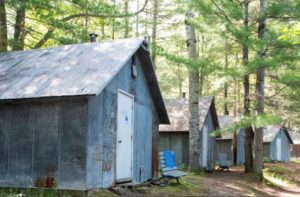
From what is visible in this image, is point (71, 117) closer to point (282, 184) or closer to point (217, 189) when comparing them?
point (217, 189)

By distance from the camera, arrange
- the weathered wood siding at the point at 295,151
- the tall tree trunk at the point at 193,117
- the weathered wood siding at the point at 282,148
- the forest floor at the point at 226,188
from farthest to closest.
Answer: the weathered wood siding at the point at 295,151 < the weathered wood siding at the point at 282,148 < the tall tree trunk at the point at 193,117 < the forest floor at the point at 226,188

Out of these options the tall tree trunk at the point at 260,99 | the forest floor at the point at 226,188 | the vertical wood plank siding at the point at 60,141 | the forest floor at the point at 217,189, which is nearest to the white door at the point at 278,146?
the forest floor at the point at 217,189

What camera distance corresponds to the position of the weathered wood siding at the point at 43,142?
9641mm

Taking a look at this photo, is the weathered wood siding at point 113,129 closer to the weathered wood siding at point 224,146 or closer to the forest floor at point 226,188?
the forest floor at point 226,188

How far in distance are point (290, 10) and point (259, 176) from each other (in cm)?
706

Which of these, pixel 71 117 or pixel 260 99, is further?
pixel 260 99

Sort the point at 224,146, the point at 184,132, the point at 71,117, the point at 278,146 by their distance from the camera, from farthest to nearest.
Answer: the point at 278,146 → the point at 224,146 → the point at 184,132 → the point at 71,117

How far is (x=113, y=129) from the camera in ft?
36.1

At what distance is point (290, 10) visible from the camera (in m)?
15.3

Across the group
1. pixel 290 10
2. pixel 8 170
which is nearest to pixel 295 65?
pixel 290 10

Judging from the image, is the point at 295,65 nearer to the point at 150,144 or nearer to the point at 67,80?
the point at 150,144

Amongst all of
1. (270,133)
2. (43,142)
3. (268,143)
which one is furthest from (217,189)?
(270,133)

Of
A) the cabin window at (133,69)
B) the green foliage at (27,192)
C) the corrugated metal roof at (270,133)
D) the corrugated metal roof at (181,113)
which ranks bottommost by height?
the green foliage at (27,192)

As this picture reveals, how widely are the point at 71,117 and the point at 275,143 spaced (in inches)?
1359
